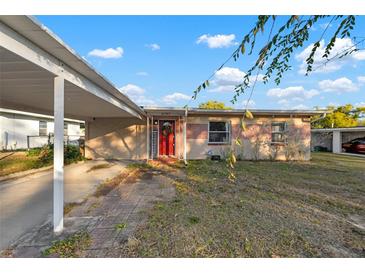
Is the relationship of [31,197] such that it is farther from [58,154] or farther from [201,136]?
[201,136]

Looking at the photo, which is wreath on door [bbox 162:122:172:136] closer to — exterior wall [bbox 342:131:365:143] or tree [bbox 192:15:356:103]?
tree [bbox 192:15:356:103]

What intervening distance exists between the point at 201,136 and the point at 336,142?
14382mm

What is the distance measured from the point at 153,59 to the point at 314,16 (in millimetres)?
7584

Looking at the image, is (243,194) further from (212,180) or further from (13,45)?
(13,45)

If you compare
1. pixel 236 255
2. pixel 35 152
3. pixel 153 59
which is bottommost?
pixel 236 255

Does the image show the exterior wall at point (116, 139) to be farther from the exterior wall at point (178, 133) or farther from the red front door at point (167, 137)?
the exterior wall at point (178, 133)

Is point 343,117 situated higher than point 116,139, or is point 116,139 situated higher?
point 343,117

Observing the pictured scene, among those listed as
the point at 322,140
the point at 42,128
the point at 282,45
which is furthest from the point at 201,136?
the point at 322,140

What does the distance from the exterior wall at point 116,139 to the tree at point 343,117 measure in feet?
72.7

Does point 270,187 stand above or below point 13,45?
below

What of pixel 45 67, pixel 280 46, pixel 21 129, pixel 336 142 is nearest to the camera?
pixel 280 46

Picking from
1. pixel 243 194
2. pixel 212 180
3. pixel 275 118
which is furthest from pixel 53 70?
pixel 275 118

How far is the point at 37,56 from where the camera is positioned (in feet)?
8.59

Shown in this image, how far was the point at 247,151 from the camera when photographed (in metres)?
12.6
